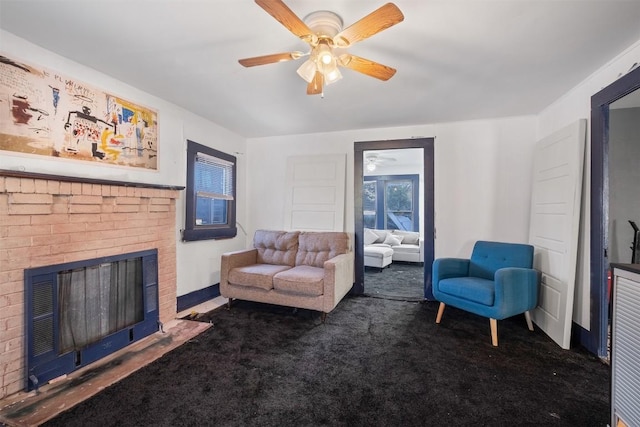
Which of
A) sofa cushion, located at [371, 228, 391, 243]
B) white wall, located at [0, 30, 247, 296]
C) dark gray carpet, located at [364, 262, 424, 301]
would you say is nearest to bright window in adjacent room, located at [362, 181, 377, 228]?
sofa cushion, located at [371, 228, 391, 243]

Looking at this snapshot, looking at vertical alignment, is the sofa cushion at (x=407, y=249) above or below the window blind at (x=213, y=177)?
below

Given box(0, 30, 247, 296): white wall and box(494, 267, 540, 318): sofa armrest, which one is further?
box(494, 267, 540, 318): sofa armrest

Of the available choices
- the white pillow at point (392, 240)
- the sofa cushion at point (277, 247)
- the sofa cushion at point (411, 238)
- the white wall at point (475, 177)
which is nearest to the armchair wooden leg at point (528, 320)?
the white wall at point (475, 177)

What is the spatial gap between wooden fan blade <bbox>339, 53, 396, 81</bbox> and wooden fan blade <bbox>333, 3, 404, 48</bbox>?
15 cm

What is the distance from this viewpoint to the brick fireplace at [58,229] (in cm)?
177

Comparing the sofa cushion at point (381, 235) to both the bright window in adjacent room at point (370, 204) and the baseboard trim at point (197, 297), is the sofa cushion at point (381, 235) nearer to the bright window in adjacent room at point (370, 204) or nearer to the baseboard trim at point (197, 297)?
the bright window in adjacent room at point (370, 204)

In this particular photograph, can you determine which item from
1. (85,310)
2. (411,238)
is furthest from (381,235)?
(85,310)

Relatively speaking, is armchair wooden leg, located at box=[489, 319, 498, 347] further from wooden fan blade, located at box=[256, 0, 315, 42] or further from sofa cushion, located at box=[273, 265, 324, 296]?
wooden fan blade, located at box=[256, 0, 315, 42]

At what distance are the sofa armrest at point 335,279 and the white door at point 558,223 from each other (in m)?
1.99

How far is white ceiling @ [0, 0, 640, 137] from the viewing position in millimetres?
1623

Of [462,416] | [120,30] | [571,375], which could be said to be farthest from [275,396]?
[120,30]

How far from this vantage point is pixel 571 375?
2031 mm

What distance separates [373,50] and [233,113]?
197cm

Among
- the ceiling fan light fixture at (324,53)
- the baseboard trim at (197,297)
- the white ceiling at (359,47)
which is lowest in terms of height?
the baseboard trim at (197,297)
